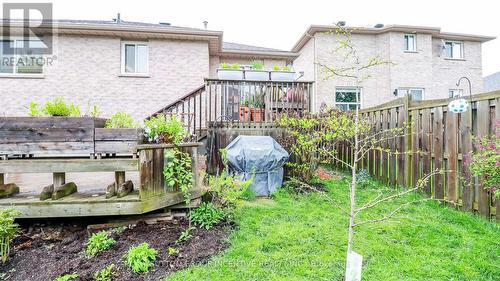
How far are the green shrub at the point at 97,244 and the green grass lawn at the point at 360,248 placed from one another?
0.99 metres

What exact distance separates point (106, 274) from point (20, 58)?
10554mm

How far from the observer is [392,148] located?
5.66 m

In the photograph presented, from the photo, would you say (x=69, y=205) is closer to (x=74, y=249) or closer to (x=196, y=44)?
(x=74, y=249)

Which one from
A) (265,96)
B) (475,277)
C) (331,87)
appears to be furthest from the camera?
(331,87)

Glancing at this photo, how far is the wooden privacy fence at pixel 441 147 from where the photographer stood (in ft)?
11.7

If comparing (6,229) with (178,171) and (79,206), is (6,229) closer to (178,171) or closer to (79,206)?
(79,206)

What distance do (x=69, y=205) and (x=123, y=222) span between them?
639 millimetres

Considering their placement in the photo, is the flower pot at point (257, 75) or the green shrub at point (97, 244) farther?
the flower pot at point (257, 75)

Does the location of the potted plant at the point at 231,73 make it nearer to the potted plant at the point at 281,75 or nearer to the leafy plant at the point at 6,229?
the potted plant at the point at 281,75

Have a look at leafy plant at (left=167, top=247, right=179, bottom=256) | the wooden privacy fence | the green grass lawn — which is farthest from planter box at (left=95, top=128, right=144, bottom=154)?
the wooden privacy fence

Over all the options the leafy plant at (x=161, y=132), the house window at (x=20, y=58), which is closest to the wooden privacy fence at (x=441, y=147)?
the leafy plant at (x=161, y=132)

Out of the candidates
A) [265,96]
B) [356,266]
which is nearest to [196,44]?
[265,96]

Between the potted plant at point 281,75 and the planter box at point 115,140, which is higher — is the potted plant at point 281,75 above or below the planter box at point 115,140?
above

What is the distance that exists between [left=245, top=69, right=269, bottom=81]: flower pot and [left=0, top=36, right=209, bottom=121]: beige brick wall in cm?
357
